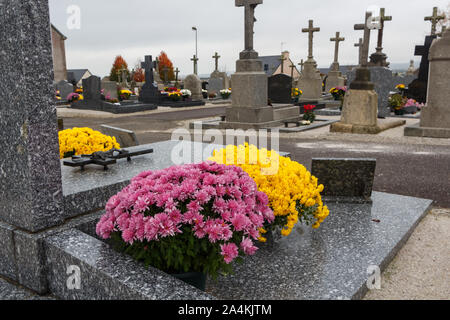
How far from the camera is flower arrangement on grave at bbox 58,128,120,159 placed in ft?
18.0

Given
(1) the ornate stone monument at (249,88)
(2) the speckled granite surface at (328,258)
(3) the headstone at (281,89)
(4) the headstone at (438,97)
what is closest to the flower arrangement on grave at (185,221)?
(2) the speckled granite surface at (328,258)

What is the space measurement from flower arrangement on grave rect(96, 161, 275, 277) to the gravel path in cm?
125

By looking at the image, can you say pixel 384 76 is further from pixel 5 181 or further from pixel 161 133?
pixel 5 181

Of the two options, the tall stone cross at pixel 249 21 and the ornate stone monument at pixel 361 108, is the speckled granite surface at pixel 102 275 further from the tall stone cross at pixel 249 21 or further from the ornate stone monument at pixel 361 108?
the tall stone cross at pixel 249 21

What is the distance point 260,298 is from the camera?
2.81 metres

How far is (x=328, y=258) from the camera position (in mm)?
3398

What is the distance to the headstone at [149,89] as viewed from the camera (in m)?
24.6

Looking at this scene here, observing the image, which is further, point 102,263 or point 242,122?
point 242,122

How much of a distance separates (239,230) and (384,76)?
15243 millimetres

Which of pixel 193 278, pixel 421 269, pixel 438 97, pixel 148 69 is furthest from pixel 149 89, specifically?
pixel 193 278

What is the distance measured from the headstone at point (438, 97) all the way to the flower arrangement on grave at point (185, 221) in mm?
9456
